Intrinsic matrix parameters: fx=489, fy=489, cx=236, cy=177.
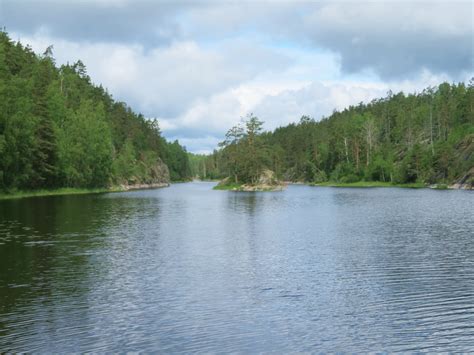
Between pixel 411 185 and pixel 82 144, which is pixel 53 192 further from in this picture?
pixel 411 185

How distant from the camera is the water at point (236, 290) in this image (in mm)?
16844

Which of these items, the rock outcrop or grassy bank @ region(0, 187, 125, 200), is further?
the rock outcrop

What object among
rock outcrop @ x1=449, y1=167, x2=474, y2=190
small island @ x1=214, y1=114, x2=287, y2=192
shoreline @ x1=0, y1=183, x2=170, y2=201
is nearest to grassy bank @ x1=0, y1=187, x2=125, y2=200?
shoreline @ x1=0, y1=183, x2=170, y2=201

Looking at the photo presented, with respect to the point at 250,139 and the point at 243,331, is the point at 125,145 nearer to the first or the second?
the point at 250,139

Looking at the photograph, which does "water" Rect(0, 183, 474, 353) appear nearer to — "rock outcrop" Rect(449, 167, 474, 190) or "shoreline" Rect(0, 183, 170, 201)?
"shoreline" Rect(0, 183, 170, 201)

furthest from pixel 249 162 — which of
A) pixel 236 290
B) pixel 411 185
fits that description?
pixel 236 290

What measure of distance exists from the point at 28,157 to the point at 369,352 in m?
90.2

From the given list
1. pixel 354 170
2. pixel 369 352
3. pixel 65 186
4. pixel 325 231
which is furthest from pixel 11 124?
pixel 354 170

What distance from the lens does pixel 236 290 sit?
2361 cm

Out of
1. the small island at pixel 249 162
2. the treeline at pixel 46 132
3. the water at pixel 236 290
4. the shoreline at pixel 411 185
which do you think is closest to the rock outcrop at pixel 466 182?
the shoreline at pixel 411 185

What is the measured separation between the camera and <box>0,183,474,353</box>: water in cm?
1684

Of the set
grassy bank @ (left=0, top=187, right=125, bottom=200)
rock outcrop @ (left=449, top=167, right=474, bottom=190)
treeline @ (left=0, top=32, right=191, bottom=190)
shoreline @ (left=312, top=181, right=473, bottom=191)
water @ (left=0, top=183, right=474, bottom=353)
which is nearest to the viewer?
water @ (left=0, top=183, right=474, bottom=353)

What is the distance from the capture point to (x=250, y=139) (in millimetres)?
161750

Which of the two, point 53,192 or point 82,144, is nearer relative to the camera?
point 53,192
